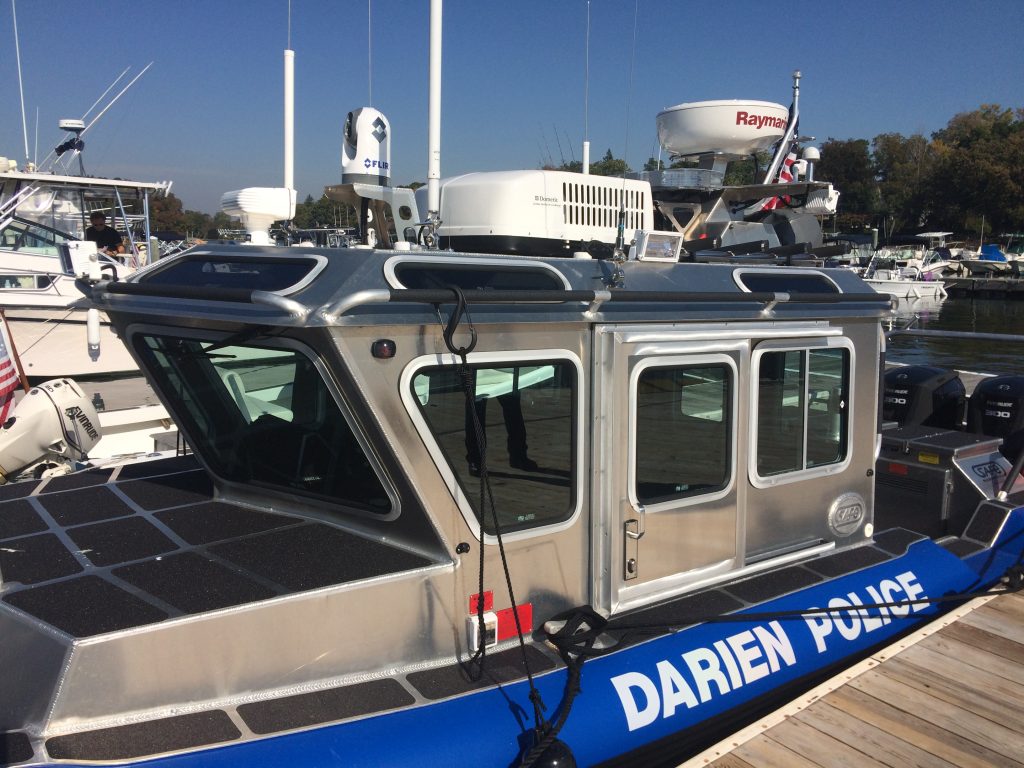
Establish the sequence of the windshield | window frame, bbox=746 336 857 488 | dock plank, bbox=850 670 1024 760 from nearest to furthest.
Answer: the windshield → dock plank, bbox=850 670 1024 760 → window frame, bbox=746 336 857 488

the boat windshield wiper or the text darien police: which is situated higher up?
the boat windshield wiper

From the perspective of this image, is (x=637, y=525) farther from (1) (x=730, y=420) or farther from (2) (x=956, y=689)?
(2) (x=956, y=689)

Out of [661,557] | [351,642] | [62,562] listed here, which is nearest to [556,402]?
[661,557]

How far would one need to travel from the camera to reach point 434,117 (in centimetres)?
384

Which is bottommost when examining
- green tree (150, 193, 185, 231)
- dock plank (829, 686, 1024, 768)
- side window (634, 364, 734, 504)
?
dock plank (829, 686, 1024, 768)

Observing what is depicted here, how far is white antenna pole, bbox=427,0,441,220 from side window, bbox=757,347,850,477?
1.63m

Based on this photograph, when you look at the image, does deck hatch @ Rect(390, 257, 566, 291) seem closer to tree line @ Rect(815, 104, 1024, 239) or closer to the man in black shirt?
the man in black shirt

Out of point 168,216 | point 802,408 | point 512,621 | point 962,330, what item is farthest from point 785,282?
point 168,216

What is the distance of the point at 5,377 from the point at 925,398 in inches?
305

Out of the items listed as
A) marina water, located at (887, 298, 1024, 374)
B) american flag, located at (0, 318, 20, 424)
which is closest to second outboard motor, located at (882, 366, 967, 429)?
marina water, located at (887, 298, 1024, 374)

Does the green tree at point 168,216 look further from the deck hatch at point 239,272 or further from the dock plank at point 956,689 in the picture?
the dock plank at point 956,689

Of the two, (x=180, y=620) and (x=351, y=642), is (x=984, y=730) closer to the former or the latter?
(x=351, y=642)

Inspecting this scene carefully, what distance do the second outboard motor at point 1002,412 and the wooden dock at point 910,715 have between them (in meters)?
2.16

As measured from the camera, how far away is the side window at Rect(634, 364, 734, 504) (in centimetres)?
347
